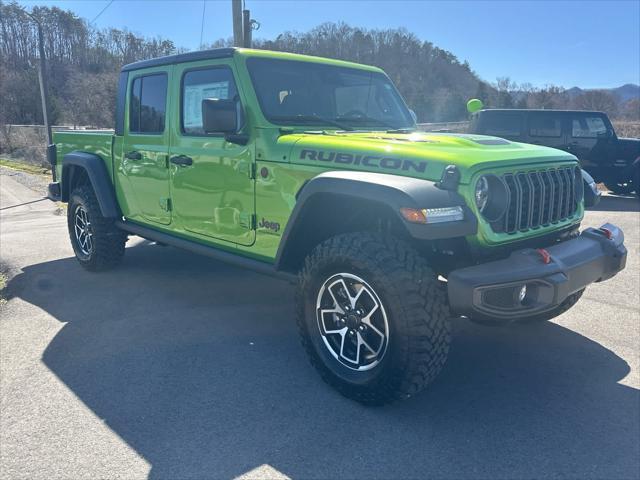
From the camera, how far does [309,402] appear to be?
10.5ft

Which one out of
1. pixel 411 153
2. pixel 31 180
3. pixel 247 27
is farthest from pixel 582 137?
pixel 31 180

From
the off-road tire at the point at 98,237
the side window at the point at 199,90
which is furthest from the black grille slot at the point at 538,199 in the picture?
the off-road tire at the point at 98,237

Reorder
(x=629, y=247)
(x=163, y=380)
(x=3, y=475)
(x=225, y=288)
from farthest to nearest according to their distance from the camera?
(x=629, y=247), (x=225, y=288), (x=163, y=380), (x=3, y=475)

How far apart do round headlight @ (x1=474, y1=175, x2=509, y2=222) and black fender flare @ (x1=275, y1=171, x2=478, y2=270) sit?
23 centimetres

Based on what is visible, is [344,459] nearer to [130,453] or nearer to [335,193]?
[130,453]

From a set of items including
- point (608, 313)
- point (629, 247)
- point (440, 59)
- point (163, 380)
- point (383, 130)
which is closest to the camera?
point (163, 380)

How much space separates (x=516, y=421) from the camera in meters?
3.00

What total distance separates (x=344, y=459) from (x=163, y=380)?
137 centimetres

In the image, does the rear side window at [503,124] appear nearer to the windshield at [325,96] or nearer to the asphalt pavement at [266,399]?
the asphalt pavement at [266,399]

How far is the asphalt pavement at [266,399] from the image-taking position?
2652mm

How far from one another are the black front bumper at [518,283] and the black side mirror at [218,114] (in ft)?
5.64

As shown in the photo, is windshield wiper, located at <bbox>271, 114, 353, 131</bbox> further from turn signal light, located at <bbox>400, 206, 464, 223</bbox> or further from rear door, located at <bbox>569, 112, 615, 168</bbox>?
rear door, located at <bbox>569, 112, 615, 168</bbox>

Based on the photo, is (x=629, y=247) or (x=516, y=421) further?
(x=629, y=247)

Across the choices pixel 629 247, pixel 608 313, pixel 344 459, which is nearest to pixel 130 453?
pixel 344 459
